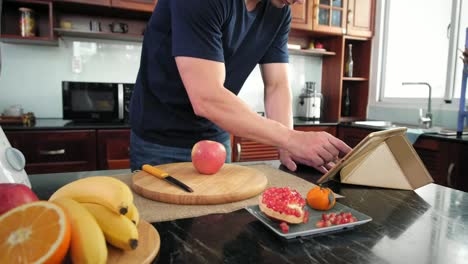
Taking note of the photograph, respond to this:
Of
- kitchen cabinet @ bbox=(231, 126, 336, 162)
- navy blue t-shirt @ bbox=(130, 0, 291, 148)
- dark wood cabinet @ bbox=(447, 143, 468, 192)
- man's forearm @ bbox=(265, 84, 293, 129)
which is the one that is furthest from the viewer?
kitchen cabinet @ bbox=(231, 126, 336, 162)

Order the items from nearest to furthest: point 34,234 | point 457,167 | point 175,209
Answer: point 34,234, point 175,209, point 457,167

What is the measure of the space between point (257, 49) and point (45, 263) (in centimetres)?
102

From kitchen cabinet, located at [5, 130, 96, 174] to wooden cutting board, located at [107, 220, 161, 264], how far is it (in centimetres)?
174

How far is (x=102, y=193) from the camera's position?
0.48 m

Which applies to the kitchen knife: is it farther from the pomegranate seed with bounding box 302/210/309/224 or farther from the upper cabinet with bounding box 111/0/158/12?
the upper cabinet with bounding box 111/0/158/12

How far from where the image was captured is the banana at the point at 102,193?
1.50 feet

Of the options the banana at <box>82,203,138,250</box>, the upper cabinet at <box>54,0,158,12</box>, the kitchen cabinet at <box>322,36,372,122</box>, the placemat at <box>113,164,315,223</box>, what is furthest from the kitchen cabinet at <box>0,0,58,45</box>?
the kitchen cabinet at <box>322,36,372,122</box>

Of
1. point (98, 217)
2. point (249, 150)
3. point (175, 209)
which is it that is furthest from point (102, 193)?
point (249, 150)

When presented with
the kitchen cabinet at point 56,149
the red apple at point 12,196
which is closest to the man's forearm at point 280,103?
the red apple at point 12,196

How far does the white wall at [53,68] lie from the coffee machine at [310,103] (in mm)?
1515

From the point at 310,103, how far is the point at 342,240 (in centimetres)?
261

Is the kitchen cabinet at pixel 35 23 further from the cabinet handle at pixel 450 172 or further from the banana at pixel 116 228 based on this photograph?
the cabinet handle at pixel 450 172

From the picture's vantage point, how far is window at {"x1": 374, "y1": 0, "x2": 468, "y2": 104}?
2.65 metres

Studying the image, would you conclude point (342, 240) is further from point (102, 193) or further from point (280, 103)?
point (280, 103)
